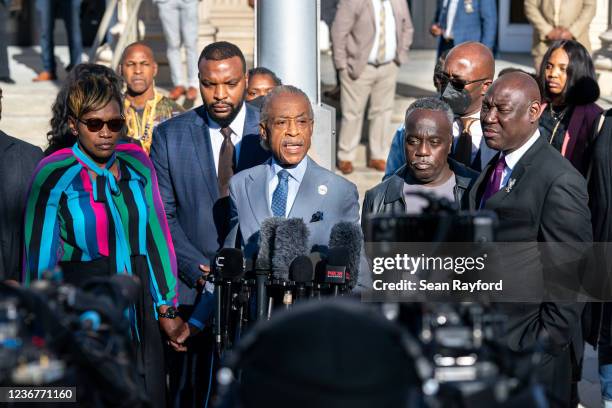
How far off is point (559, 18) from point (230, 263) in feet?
26.7

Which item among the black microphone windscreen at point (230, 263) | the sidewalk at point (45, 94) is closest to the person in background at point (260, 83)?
the black microphone windscreen at point (230, 263)

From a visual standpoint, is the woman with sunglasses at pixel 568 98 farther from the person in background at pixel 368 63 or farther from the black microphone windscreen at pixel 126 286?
the person in background at pixel 368 63

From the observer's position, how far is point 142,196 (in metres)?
5.30

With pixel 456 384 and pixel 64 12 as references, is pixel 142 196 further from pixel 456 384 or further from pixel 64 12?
pixel 64 12

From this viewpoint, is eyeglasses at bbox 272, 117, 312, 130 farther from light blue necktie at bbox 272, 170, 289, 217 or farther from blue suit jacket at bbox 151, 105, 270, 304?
blue suit jacket at bbox 151, 105, 270, 304

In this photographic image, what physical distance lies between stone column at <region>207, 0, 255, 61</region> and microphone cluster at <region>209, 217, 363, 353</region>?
31.4 ft

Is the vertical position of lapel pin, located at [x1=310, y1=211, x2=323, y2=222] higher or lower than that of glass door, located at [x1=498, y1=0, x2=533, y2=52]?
higher

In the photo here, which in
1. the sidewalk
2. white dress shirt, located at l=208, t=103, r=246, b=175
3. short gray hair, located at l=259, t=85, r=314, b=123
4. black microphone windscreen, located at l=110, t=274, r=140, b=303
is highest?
short gray hair, located at l=259, t=85, r=314, b=123

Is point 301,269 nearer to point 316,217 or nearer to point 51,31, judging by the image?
point 316,217

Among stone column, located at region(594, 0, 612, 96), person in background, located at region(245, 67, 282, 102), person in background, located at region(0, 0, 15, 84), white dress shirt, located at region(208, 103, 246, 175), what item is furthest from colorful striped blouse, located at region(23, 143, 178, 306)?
stone column, located at region(594, 0, 612, 96)

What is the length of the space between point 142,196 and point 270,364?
3130 mm

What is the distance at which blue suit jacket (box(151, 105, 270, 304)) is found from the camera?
5.81 meters

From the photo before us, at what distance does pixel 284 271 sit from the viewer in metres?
4.50

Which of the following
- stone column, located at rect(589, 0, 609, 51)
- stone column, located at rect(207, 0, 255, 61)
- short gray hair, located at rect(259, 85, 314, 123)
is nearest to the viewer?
short gray hair, located at rect(259, 85, 314, 123)
